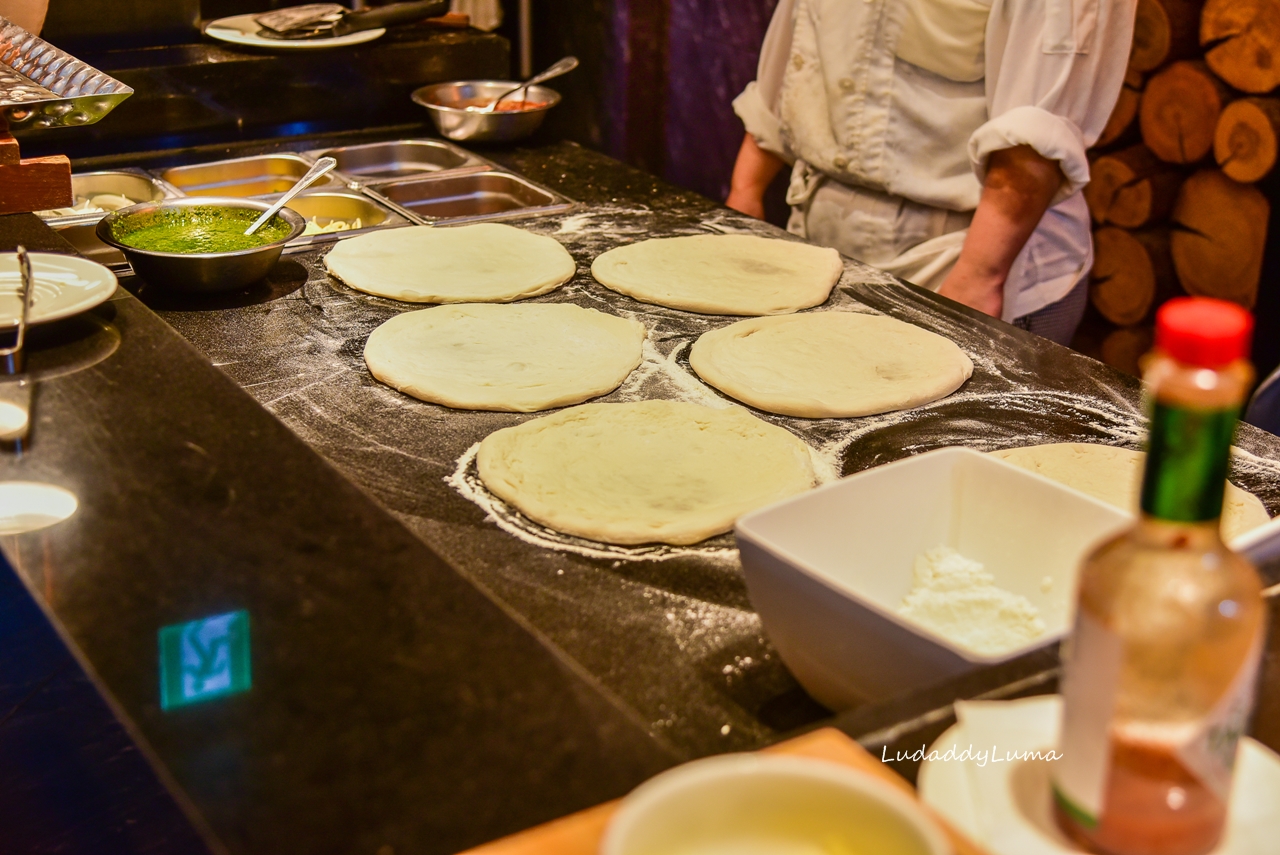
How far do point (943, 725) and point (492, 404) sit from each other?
1.12 metres

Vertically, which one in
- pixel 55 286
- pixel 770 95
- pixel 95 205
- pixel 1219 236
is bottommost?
pixel 1219 236

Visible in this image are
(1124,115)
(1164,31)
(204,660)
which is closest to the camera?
(204,660)

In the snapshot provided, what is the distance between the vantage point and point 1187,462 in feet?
1.75

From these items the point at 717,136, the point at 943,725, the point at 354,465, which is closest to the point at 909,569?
the point at 943,725

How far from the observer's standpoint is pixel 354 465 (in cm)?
160

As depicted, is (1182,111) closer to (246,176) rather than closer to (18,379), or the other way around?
(246,176)

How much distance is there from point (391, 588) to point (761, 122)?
2.44 metres

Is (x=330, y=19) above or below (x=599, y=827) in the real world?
above

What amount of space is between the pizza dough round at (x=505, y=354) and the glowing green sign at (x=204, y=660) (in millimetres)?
869

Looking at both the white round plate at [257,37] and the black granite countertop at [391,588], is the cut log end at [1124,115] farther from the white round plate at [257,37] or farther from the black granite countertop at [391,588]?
the white round plate at [257,37]

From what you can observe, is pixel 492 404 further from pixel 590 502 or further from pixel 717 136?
pixel 717 136

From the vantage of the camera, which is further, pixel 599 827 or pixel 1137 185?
pixel 1137 185

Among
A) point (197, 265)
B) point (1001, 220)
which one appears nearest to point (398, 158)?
point (197, 265)

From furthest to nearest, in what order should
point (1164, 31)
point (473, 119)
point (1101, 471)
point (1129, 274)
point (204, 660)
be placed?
point (1129, 274), point (1164, 31), point (473, 119), point (1101, 471), point (204, 660)
